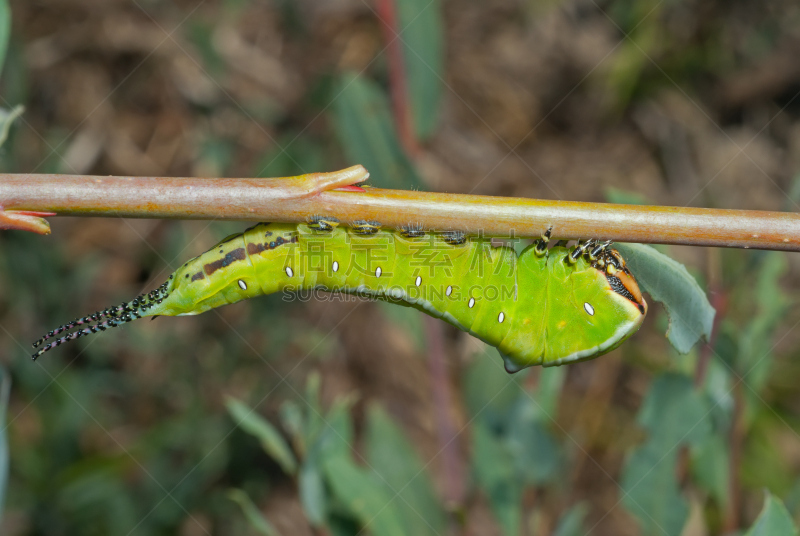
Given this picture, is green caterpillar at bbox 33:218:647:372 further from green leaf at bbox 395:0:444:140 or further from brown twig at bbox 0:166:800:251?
green leaf at bbox 395:0:444:140

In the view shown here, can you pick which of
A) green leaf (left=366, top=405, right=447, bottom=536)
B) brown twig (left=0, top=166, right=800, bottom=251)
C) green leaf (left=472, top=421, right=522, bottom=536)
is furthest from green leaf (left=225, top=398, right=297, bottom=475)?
brown twig (left=0, top=166, right=800, bottom=251)

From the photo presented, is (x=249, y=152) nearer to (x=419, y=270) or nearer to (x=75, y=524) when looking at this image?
(x=75, y=524)

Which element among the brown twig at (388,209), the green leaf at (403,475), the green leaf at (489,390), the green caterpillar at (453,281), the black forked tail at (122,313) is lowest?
the green leaf at (403,475)

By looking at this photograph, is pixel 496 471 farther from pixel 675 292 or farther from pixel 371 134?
pixel 371 134

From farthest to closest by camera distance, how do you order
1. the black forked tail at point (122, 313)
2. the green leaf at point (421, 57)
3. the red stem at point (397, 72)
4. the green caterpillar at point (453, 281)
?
the green leaf at point (421, 57) < the red stem at point (397, 72) < the green caterpillar at point (453, 281) < the black forked tail at point (122, 313)

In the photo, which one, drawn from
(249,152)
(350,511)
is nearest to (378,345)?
(249,152)

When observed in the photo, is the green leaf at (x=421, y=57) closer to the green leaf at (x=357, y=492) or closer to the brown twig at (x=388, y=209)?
the green leaf at (x=357, y=492)

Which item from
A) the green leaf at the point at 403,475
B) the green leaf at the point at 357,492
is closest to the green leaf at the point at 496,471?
the green leaf at the point at 403,475
